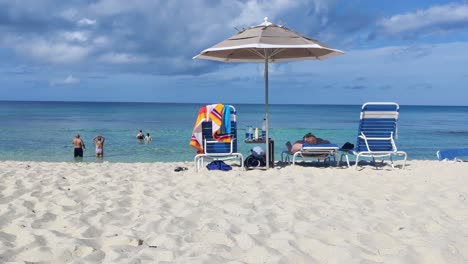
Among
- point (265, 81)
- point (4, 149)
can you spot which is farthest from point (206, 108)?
point (4, 149)

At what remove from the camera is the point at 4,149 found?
55.9ft

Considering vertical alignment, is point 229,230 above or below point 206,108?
below

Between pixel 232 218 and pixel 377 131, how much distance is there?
438 cm

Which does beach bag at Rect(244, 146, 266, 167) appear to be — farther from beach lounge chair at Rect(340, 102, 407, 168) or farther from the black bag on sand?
beach lounge chair at Rect(340, 102, 407, 168)

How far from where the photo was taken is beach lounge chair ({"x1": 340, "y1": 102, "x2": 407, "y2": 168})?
7410mm

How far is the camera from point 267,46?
6410mm

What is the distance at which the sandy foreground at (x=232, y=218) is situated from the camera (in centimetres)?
295

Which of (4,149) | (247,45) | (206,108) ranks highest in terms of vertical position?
(247,45)

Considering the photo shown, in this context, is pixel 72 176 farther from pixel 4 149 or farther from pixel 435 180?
pixel 4 149

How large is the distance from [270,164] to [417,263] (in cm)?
491

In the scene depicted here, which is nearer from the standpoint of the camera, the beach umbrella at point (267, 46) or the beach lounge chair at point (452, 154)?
the beach umbrella at point (267, 46)

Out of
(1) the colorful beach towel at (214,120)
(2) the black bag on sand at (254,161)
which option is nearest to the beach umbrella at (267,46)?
(2) the black bag on sand at (254,161)

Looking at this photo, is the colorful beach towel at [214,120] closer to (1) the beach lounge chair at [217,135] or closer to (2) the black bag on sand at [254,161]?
(1) the beach lounge chair at [217,135]

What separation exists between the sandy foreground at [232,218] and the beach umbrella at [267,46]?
1.85 meters
